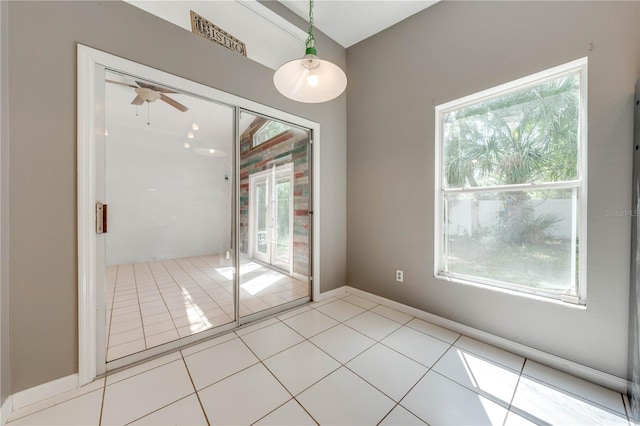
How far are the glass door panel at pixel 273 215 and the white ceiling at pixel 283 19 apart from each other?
0.78 meters

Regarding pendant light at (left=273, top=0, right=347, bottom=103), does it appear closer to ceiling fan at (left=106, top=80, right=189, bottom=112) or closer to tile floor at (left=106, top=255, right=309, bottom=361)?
ceiling fan at (left=106, top=80, right=189, bottom=112)

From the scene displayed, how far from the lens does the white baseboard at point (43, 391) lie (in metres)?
1.35

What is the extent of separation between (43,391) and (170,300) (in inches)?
37.5

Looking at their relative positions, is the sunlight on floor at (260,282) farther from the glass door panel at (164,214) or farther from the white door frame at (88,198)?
the white door frame at (88,198)

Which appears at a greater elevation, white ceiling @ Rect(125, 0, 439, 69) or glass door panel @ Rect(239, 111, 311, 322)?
white ceiling @ Rect(125, 0, 439, 69)

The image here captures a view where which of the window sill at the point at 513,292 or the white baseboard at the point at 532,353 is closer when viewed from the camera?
the white baseboard at the point at 532,353

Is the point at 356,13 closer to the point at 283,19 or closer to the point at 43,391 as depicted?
the point at 283,19

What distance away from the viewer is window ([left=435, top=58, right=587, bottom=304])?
5.71 ft

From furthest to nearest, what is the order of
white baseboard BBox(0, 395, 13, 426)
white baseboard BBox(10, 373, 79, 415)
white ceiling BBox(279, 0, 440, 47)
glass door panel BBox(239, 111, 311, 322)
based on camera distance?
glass door panel BBox(239, 111, 311, 322), white ceiling BBox(279, 0, 440, 47), white baseboard BBox(10, 373, 79, 415), white baseboard BBox(0, 395, 13, 426)

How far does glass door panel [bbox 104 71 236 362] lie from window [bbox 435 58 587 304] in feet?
7.73

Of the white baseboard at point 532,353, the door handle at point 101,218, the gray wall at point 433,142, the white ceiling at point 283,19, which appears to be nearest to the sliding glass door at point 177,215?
the door handle at point 101,218

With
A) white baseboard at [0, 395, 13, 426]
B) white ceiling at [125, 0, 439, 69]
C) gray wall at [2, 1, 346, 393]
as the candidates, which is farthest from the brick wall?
white baseboard at [0, 395, 13, 426]

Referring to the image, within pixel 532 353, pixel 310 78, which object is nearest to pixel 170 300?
pixel 310 78

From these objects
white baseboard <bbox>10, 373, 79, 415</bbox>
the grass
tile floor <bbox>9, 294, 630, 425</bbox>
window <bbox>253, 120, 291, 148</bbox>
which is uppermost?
window <bbox>253, 120, 291, 148</bbox>
